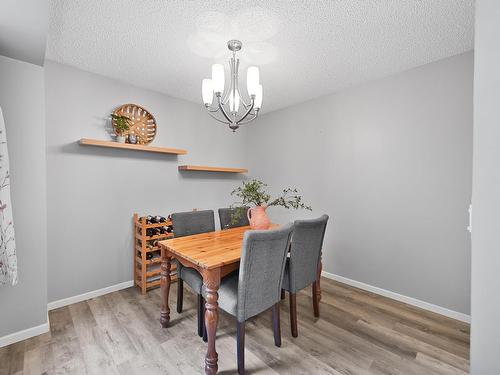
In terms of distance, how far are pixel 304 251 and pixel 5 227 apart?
2.17 m

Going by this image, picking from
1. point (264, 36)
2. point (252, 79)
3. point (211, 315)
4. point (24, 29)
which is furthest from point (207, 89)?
point (211, 315)

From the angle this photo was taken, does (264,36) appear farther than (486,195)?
Yes

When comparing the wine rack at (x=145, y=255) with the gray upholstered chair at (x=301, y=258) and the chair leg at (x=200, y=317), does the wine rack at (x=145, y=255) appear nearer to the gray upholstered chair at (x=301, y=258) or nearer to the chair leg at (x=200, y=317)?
the chair leg at (x=200, y=317)

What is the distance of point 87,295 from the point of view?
250cm

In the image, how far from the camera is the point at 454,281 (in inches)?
87.4

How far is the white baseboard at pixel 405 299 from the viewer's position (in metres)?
2.19

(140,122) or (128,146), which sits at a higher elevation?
(140,122)

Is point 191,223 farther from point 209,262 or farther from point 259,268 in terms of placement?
point 259,268

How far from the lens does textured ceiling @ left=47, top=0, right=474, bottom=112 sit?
1.59 meters

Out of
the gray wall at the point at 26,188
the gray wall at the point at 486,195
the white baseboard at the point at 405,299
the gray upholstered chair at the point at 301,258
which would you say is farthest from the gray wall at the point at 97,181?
the gray wall at the point at 486,195

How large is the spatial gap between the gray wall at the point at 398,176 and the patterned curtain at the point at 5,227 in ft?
9.83

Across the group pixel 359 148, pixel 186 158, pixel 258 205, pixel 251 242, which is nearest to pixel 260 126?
→ pixel 186 158

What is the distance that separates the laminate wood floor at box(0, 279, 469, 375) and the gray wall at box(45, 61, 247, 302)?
0.40 metres

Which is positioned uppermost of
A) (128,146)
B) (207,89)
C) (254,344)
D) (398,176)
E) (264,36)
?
(264,36)
